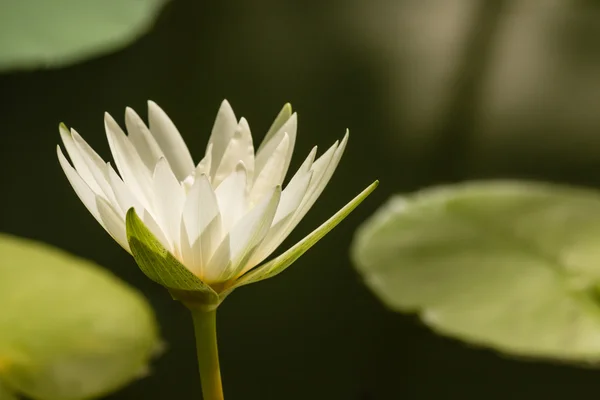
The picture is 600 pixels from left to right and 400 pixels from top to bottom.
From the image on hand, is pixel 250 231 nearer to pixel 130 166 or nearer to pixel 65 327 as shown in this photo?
pixel 130 166

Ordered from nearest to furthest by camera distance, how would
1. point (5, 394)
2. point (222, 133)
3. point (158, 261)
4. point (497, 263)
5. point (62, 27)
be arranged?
point (158, 261), point (222, 133), point (5, 394), point (497, 263), point (62, 27)

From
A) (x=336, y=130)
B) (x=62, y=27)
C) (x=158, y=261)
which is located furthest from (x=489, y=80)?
(x=158, y=261)

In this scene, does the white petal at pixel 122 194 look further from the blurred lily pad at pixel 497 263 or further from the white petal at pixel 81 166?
the blurred lily pad at pixel 497 263

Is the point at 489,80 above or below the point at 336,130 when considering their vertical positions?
above

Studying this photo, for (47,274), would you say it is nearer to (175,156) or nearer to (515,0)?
(175,156)

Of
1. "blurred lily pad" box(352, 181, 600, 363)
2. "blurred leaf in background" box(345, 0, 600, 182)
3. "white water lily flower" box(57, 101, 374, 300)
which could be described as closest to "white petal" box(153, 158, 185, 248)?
"white water lily flower" box(57, 101, 374, 300)

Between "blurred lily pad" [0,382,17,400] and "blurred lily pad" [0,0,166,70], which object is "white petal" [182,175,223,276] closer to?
"blurred lily pad" [0,382,17,400]

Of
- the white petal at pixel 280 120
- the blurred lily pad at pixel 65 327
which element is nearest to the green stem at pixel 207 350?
the white petal at pixel 280 120
